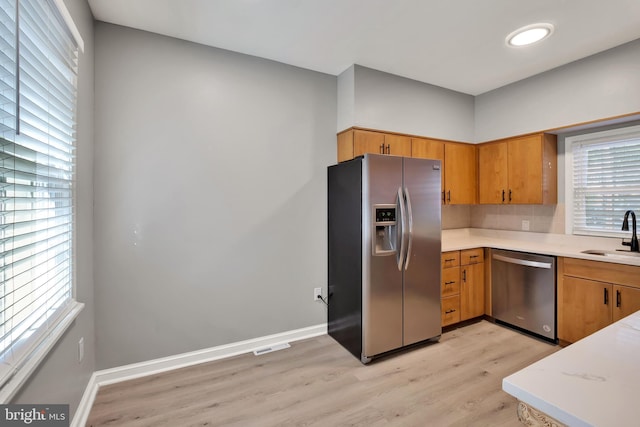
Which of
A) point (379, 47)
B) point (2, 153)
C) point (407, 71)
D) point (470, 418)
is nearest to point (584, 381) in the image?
point (470, 418)

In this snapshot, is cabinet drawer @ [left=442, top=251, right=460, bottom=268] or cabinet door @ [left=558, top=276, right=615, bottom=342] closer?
cabinet door @ [left=558, top=276, right=615, bottom=342]

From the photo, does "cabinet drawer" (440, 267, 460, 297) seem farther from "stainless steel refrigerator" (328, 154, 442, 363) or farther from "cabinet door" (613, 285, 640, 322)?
"cabinet door" (613, 285, 640, 322)

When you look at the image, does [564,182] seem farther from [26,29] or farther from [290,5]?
[26,29]

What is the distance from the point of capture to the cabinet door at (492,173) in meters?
3.45

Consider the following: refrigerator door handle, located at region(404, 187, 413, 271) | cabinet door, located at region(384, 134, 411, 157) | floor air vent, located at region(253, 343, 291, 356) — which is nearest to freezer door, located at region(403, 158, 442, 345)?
refrigerator door handle, located at region(404, 187, 413, 271)

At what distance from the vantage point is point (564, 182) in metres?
3.17

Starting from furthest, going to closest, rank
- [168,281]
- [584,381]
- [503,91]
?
[503,91]
[168,281]
[584,381]

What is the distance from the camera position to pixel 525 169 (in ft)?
10.6

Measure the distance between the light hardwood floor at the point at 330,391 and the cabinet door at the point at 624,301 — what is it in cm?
60

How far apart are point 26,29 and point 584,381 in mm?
2293

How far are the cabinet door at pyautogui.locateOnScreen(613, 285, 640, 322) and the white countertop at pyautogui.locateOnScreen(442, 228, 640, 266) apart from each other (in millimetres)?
226

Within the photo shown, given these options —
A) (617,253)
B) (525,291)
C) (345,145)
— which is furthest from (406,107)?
(617,253)

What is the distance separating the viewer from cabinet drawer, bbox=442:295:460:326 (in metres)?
3.03

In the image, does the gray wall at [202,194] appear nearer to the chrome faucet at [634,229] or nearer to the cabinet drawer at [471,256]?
the cabinet drawer at [471,256]
